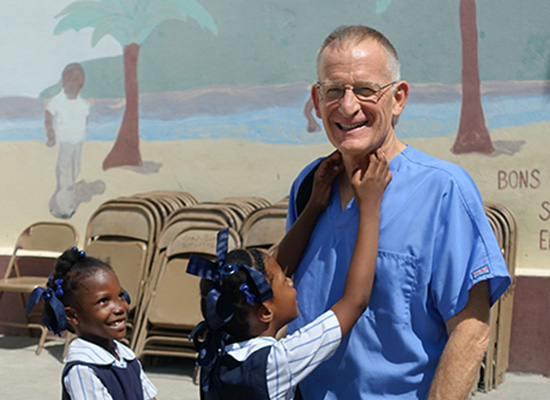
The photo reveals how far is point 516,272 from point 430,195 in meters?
4.60

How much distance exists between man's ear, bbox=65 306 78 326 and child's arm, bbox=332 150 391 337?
141 cm

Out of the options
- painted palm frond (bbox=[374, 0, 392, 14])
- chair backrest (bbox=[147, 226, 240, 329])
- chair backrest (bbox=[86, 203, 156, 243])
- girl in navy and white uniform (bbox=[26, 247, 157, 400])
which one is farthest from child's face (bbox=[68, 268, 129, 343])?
painted palm frond (bbox=[374, 0, 392, 14])

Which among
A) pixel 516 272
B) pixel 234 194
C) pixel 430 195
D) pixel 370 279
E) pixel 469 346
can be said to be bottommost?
pixel 516 272

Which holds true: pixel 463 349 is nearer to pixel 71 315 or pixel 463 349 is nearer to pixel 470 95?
pixel 71 315

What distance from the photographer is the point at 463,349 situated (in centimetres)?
173

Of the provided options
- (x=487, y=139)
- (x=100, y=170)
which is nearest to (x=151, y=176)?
(x=100, y=170)

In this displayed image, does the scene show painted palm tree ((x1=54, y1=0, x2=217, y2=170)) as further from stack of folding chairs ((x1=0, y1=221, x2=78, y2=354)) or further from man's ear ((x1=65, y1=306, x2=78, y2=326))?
man's ear ((x1=65, y1=306, x2=78, y2=326))

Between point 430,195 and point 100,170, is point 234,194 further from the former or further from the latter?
point 430,195

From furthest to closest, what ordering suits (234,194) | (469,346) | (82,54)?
(82,54), (234,194), (469,346)

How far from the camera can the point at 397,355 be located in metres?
1.82

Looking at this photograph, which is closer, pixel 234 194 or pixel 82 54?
pixel 234 194

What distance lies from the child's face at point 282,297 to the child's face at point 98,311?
1.06 m

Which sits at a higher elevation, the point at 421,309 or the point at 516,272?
the point at 421,309

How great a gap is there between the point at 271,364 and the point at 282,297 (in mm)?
190
